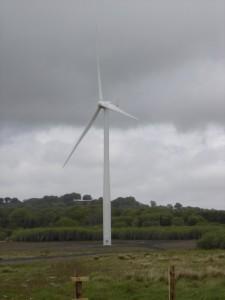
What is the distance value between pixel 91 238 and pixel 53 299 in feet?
298

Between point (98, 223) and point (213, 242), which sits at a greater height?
point (98, 223)

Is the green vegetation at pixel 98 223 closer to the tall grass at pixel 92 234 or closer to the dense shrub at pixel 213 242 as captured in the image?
the tall grass at pixel 92 234

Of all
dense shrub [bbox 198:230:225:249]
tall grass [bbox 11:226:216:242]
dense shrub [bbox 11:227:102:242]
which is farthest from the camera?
dense shrub [bbox 11:227:102:242]

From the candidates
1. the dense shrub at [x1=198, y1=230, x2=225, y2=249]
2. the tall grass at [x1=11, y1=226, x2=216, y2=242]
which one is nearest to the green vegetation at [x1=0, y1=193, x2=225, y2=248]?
the tall grass at [x1=11, y1=226, x2=216, y2=242]

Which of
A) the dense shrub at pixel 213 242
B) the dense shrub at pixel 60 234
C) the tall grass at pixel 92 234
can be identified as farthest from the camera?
the dense shrub at pixel 60 234

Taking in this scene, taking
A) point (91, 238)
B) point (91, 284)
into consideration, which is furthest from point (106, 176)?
point (91, 284)

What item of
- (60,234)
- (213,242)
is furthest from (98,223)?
(213,242)

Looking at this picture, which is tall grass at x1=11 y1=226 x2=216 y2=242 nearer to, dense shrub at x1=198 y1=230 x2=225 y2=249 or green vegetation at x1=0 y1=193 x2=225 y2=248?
green vegetation at x1=0 y1=193 x2=225 y2=248

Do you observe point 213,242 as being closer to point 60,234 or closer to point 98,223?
point 60,234

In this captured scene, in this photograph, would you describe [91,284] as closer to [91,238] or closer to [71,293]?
[71,293]

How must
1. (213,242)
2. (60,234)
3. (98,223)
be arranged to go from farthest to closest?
(98,223)
(60,234)
(213,242)

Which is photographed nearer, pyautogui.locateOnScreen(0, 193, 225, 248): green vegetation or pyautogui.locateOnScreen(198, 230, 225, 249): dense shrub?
pyautogui.locateOnScreen(198, 230, 225, 249): dense shrub

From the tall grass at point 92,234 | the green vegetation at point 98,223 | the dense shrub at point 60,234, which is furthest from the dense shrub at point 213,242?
the dense shrub at point 60,234

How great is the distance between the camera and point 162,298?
22.1m
